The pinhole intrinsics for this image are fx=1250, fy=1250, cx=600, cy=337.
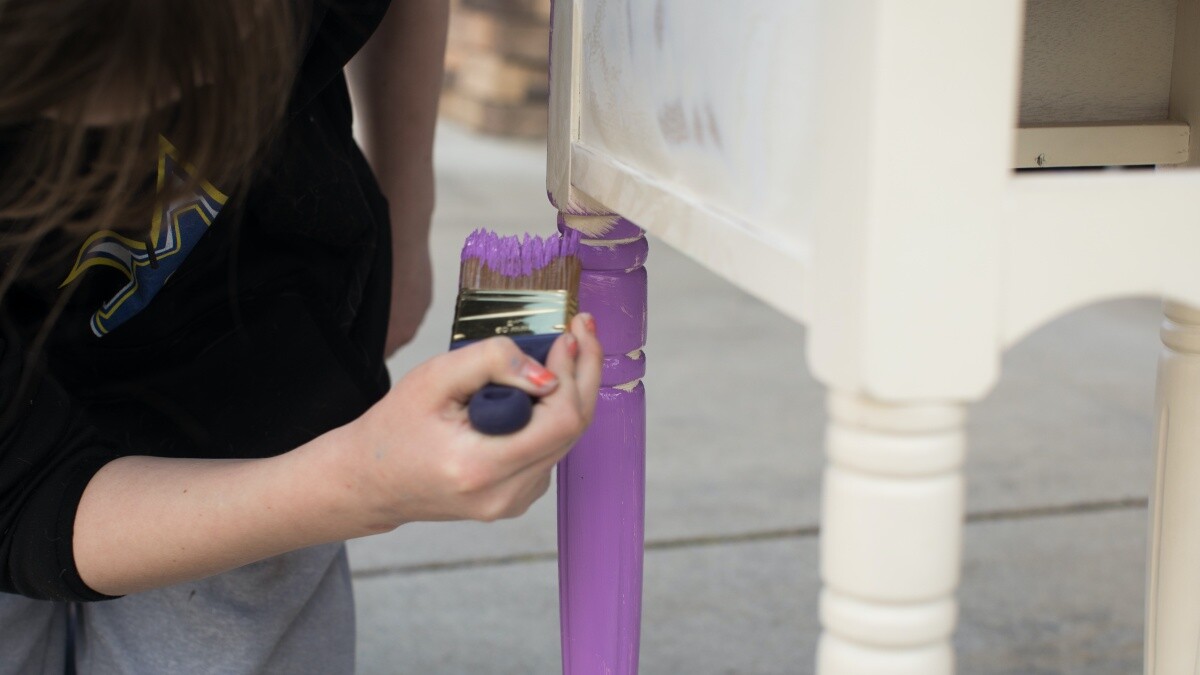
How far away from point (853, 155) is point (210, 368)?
58 cm

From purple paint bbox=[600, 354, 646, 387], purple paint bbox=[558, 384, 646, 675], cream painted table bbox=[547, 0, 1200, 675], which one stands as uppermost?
cream painted table bbox=[547, 0, 1200, 675]

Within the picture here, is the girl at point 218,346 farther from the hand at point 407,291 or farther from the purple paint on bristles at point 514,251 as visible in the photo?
the purple paint on bristles at point 514,251

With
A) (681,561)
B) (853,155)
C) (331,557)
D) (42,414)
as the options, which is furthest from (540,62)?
(853,155)

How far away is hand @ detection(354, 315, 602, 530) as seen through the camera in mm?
491

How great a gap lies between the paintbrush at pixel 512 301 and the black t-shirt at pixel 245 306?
20cm

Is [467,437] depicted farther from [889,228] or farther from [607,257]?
[607,257]

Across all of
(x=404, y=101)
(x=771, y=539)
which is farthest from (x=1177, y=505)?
(x=771, y=539)

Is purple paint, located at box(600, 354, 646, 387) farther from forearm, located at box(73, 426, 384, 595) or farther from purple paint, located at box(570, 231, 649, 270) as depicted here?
forearm, located at box(73, 426, 384, 595)

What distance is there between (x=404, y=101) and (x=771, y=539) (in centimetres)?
76

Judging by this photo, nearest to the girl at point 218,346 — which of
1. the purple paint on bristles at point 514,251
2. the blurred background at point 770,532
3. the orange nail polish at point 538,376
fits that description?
the orange nail polish at point 538,376

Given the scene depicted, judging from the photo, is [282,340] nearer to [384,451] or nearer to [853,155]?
[384,451]

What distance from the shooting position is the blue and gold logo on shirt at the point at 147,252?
76 cm

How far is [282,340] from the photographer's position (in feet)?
2.88

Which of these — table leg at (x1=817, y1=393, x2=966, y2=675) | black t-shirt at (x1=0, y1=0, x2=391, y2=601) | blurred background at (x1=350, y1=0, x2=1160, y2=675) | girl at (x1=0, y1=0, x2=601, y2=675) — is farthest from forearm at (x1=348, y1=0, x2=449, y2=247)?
table leg at (x1=817, y1=393, x2=966, y2=675)
